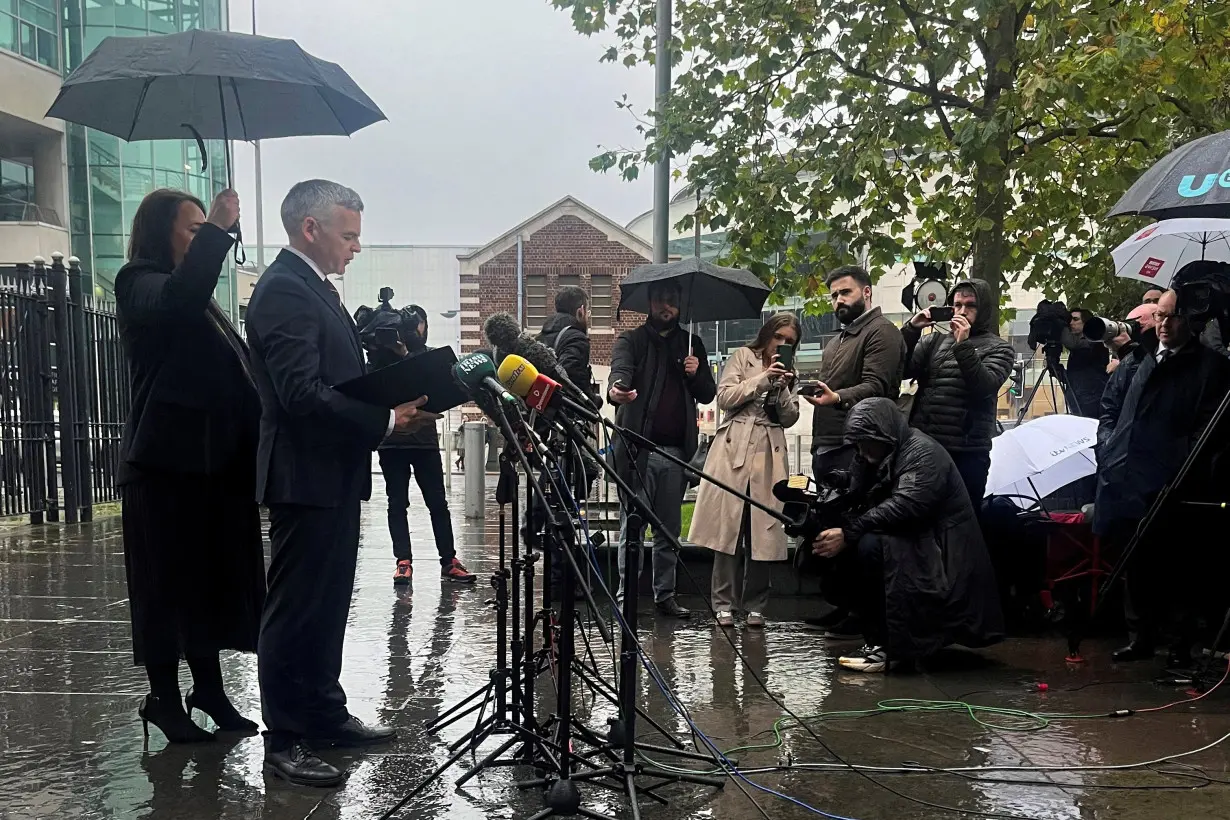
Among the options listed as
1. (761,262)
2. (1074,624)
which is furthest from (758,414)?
(761,262)

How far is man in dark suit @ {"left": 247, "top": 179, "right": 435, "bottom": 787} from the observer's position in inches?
151

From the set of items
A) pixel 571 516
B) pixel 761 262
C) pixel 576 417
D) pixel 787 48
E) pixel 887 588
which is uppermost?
pixel 787 48

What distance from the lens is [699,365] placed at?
702cm

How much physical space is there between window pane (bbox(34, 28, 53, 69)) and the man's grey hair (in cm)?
2671

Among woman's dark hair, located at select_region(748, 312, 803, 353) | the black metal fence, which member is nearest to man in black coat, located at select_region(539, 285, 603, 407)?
woman's dark hair, located at select_region(748, 312, 803, 353)

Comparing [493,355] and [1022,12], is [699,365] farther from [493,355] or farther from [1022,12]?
[1022,12]

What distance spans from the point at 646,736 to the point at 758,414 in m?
2.81

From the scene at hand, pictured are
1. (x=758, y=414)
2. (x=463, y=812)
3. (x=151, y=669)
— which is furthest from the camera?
(x=758, y=414)

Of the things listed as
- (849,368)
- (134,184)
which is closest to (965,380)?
(849,368)

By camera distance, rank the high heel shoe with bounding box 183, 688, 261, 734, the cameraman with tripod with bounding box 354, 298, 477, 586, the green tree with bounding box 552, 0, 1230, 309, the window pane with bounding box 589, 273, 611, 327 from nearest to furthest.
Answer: the high heel shoe with bounding box 183, 688, 261, 734 < the cameraman with tripod with bounding box 354, 298, 477, 586 < the green tree with bounding box 552, 0, 1230, 309 < the window pane with bounding box 589, 273, 611, 327

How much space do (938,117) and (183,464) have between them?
9607 millimetres

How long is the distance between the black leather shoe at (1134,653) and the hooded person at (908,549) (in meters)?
0.75

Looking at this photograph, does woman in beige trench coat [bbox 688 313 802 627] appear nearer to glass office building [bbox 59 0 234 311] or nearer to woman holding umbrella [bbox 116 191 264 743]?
woman holding umbrella [bbox 116 191 264 743]

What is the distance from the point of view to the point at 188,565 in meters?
4.28
